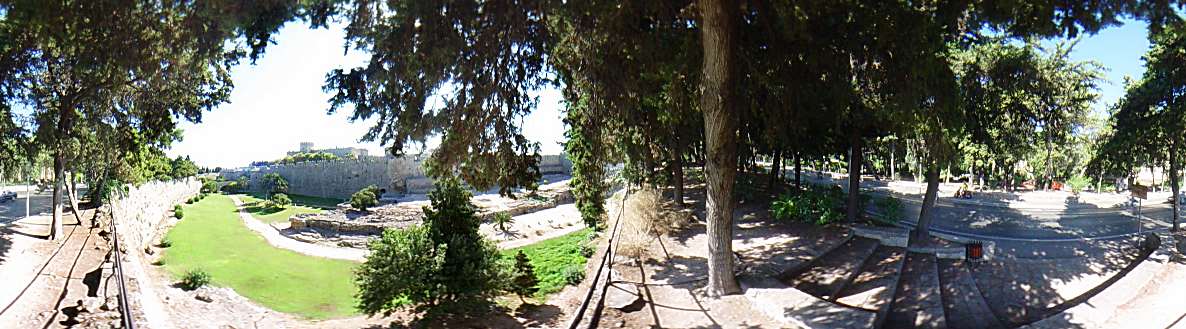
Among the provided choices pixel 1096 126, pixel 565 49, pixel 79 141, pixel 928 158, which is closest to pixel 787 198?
pixel 928 158

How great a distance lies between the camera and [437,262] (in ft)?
28.1

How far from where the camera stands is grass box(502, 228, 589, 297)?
1294cm

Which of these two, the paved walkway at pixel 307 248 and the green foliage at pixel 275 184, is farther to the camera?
the green foliage at pixel 275 184

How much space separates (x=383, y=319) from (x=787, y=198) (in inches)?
446

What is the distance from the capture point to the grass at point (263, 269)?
14424 mm

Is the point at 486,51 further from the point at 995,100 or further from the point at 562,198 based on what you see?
the point at 562,198

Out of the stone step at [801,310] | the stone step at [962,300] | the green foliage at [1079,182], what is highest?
the green foliage at [1079,182]

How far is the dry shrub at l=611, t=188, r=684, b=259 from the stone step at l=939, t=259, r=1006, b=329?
5861mm

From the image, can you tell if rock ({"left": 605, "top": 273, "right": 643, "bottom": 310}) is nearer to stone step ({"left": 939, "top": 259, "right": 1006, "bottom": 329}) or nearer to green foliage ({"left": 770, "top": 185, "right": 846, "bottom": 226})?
stone step ({"left": 939, "top": 259, "right": 1006, "bottom": 329})

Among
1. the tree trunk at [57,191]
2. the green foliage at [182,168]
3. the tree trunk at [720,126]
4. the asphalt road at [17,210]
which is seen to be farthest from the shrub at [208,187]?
the tree trunk at [720,126]

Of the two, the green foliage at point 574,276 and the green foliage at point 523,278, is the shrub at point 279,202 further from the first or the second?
the green foliage at point 523,278

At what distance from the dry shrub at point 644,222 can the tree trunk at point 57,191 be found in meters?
16.9

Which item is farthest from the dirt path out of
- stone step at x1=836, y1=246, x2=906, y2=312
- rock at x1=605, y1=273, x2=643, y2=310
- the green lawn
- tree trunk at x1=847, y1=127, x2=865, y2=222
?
stone step at x1=836, y1=246, x2=906, y2=312

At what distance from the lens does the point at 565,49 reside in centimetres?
970
